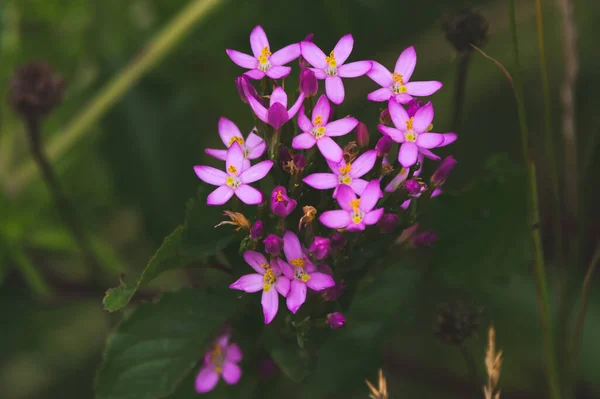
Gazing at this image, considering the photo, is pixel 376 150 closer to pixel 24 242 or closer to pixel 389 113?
pixel 389 113

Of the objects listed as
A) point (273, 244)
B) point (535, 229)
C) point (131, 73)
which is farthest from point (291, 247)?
point (131, 73)

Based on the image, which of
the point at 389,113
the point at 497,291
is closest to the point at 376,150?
the point at 389,113

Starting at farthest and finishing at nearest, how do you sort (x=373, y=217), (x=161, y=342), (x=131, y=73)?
(x=131, y=73)
(x=161, y=342)
(x=373, y=217)

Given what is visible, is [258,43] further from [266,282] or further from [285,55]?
[266,282]

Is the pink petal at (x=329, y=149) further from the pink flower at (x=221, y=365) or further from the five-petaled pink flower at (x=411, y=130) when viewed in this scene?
the pink flower at (x=221, y=365)

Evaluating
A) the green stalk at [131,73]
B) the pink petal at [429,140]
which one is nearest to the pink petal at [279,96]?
the pink petal at [429,140]

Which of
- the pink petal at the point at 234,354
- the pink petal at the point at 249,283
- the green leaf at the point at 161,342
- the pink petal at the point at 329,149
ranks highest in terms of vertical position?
the pink petal at the point at 329,149
